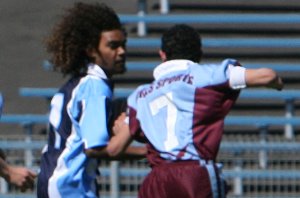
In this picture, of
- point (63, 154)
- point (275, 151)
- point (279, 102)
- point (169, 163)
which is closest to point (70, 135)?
point (63, 154)

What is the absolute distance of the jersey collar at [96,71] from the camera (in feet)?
20.4

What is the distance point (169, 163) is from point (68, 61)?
0.67 metres

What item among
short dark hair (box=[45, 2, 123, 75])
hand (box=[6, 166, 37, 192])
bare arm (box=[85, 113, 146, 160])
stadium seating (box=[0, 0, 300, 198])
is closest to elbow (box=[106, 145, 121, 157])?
bare arm (box=[85, 113, 146, 160])

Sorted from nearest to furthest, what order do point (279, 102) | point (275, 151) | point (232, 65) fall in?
point (232, 65)
point (275, 151)
point (279, 102)

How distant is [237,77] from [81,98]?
2.34 feet

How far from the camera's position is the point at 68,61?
20.5ft

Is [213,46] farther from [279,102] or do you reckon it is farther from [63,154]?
[63,154]

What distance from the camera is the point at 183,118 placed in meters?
6.30

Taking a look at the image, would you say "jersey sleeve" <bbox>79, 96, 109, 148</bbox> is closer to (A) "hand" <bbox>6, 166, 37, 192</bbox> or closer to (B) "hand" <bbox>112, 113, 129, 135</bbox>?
(B) "hand" <bbox>112, 113, 129, 135</bbox>

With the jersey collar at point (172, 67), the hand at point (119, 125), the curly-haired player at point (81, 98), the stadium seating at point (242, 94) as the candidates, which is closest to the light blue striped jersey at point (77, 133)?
the curly-haired player at point (81, 98)

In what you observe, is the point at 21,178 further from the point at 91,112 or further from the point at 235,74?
the point at 235,74

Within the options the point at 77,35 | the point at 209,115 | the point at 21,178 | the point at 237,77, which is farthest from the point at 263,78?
the point at 21,178

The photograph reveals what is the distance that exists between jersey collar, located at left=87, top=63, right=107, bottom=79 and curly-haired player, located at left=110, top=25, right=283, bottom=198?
0.90 feet

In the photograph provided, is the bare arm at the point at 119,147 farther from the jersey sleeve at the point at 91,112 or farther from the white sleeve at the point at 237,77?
the white sleeve at the point at 237,77
